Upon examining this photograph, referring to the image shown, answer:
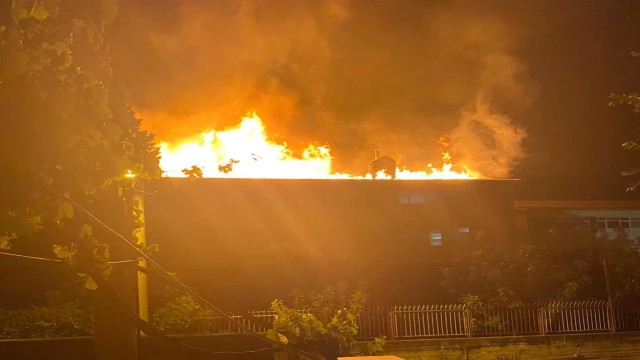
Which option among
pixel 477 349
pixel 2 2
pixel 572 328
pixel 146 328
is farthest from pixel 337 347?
pixel 572 328

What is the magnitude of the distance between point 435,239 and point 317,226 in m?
5.05

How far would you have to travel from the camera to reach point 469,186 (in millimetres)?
24141

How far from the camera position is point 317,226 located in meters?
22.7

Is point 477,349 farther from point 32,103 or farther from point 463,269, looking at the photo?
point 32,103

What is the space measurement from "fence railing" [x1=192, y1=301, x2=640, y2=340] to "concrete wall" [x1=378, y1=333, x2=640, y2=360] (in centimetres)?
42

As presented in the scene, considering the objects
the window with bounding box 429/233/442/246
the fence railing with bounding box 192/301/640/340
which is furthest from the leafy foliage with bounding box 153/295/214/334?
the window with bounding box 429/233/442/246

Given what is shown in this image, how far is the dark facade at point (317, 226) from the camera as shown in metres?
19.8

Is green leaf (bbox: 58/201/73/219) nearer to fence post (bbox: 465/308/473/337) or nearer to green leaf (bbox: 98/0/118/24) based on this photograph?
green leaf (bbox: 98/0/118/24)

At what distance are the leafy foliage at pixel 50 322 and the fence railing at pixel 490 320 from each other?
3024 millimetres

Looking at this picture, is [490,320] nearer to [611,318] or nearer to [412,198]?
[611,318]

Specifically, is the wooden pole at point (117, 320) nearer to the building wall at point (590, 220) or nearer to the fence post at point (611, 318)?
the fence post at point (611, 318)

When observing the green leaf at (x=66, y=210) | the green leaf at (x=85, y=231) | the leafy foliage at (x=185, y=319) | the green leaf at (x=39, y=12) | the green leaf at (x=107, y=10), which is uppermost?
the green leaf at (x=107, y=10)

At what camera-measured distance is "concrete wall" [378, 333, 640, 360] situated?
51.1 ft

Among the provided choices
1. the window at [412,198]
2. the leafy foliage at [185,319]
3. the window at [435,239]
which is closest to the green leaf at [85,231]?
the leafy foliage at [185,319]
